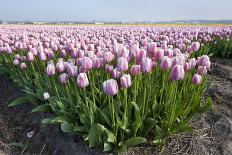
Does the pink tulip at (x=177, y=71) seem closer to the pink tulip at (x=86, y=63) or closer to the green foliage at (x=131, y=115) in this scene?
the green foliage at (x=131, y=115)

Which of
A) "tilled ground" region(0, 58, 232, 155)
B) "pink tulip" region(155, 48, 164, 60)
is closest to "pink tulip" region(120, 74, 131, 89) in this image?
"pink tulip" region(155, 48, 164, 60)

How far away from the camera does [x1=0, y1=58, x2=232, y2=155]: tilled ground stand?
3.49 meters

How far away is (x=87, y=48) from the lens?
466cm

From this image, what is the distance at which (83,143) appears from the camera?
3574 mm

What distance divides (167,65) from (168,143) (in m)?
0.88

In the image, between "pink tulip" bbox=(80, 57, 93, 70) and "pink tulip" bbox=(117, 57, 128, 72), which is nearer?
"pink tulip" bbox=(117, 57, 128, 72)

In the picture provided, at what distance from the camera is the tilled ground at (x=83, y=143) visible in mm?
3486

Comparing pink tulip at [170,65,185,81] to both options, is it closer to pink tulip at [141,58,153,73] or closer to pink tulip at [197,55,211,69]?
pink tulip at [141,58,153,73]

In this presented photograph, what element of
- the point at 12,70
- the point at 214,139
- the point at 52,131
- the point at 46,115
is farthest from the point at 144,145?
the point at 12,70

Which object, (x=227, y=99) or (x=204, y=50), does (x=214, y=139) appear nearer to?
(x=227, y=99)

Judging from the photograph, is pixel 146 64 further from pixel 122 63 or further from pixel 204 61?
pixel 204 61

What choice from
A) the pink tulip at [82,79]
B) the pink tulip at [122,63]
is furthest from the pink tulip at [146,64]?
the pink tulip at [82,79]

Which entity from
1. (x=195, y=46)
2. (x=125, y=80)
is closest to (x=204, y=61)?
(x=195, y=46)

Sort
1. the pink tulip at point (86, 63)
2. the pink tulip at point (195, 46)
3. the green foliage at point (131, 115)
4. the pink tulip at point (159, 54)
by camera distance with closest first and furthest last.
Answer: the green foliage at point (131, 115), the pink tulip at point (86, 63), the pink tulip at point (159, 54), the pink tulip at point (195, 46)
